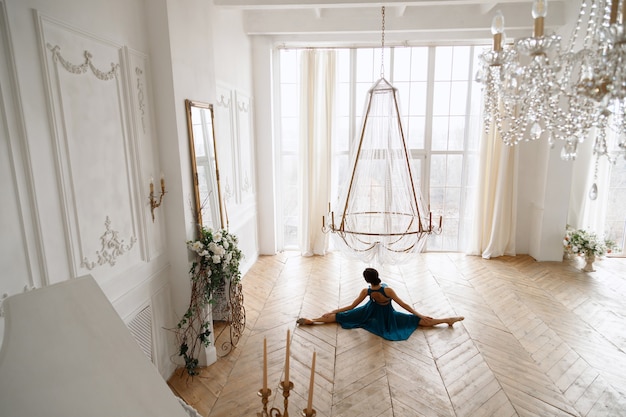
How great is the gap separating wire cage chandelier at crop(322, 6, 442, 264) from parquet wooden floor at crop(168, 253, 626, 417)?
84cm

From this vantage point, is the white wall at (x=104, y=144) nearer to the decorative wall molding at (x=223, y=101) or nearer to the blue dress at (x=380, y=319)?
the decorative wall molding at (x=223, y=101)

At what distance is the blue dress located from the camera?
3.89 metres

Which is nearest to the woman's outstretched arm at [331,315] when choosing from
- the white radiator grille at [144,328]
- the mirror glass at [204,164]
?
the mirror glass at [204,164]

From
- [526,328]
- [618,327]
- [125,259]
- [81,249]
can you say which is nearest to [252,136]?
[125,259]

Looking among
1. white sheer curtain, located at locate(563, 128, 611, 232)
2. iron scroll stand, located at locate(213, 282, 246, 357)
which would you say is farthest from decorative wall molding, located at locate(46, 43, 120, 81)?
white sheer curtain, located at locate(563, 128, 611, 232)

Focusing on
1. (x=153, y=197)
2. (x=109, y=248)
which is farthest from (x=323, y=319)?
(x=109, y=248)

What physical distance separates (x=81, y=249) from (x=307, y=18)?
457 centimetres

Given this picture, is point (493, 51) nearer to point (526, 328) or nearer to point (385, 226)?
point (385, 226)

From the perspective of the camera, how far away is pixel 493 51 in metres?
1.89

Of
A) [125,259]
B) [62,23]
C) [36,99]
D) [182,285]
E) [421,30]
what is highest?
[421,30]

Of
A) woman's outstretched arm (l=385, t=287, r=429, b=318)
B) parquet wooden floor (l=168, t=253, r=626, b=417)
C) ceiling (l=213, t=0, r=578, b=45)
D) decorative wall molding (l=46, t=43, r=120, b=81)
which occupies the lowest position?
parquet wooden floor (l=168, t=253, r=626, b=417)

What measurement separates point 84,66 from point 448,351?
3641mm

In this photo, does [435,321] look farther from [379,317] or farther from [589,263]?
[589,263]

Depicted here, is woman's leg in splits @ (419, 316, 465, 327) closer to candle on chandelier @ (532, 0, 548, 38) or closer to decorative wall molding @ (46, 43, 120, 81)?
candle on chandelier @ (532, 0, 548, 38)
